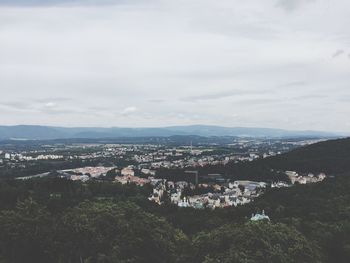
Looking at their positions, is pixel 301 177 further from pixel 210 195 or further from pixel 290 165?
pixel 210 195

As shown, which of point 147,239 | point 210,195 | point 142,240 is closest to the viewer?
point 142,240

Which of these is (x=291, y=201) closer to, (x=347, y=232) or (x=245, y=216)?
(x=245, y=216)

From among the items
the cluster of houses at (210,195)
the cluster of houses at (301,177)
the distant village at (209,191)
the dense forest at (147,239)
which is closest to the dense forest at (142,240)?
the dense forest at (147,239)

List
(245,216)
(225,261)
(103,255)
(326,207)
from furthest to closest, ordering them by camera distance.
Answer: (245,216)
(326,207)
(103,255)
(225,261)

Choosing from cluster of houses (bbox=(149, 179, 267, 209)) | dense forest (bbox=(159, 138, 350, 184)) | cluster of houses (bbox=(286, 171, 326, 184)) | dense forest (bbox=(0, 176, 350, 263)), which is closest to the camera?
dense forest (bbox=(0, 176, 350, 263))

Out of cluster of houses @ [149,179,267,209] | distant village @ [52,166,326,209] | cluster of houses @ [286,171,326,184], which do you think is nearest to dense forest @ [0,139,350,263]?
cluster of houses @ [149,179,267,209]

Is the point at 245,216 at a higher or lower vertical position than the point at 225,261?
lower

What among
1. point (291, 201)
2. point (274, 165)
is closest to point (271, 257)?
point (291, 201)

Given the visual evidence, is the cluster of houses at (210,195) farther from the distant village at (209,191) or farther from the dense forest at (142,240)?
the dense forest at (142,240)

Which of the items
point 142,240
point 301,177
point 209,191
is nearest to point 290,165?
point 301,177

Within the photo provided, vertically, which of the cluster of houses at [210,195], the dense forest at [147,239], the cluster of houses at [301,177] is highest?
the dense forest at [147,239]

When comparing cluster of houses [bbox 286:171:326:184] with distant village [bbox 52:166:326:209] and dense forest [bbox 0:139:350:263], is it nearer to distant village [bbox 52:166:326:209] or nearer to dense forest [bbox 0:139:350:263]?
distant village [bbox 52:166:326:209]
